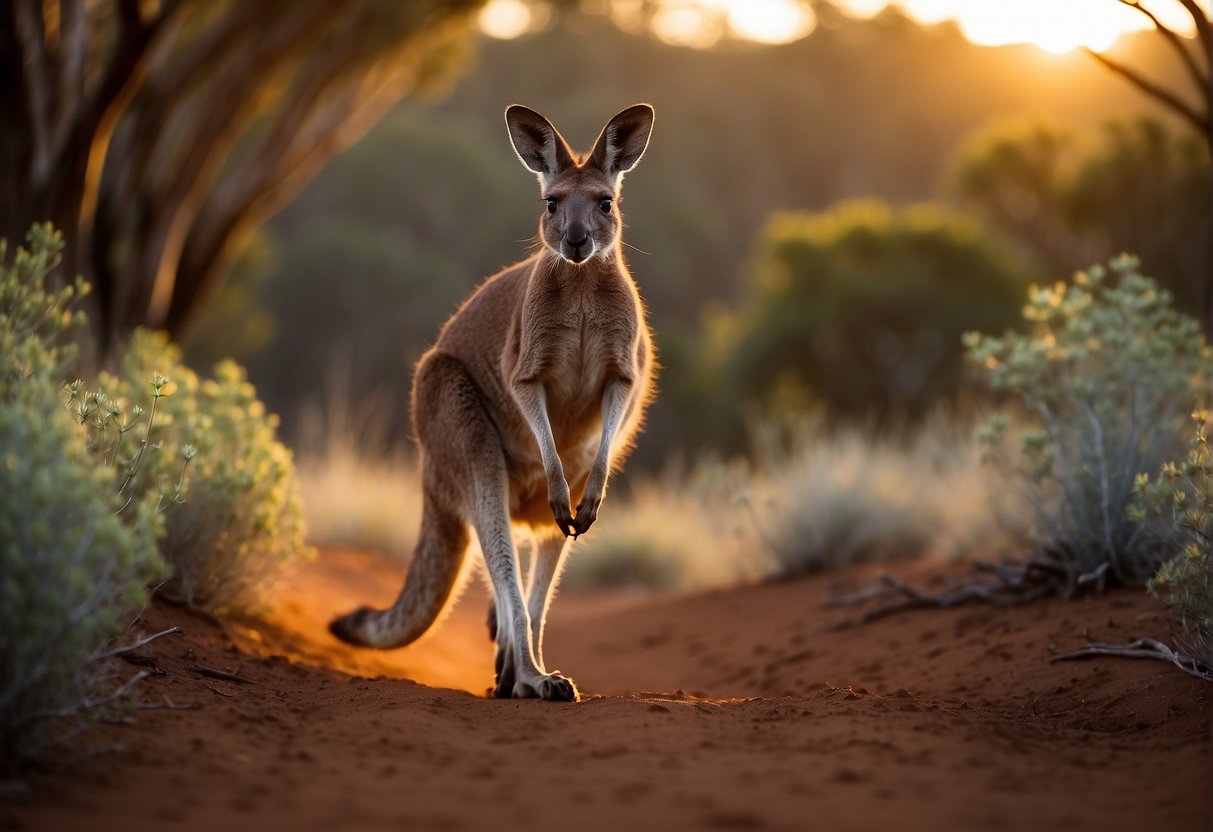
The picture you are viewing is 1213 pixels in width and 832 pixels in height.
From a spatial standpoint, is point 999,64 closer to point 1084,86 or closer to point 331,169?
point 1084,86

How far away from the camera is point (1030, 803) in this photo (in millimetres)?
3242

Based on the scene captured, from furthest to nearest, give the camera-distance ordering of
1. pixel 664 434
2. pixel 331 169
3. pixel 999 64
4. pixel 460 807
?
pixel 999 64, pixel 331 169, pixel 664 434, pixel 460 807

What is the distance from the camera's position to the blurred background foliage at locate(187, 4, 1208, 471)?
82.4 ft

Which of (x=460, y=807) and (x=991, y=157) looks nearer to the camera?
(x=460, y=807)

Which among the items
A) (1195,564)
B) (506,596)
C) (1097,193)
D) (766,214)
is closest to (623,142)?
(506,596)

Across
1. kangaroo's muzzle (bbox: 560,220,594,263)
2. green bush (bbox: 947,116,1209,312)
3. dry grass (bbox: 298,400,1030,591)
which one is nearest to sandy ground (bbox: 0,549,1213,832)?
kangaroo's muzzle (bbox: 560,220,594,263)

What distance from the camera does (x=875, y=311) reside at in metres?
25.0

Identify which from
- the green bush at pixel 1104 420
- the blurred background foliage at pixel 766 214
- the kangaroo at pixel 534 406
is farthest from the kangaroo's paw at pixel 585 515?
the green bush at pixel 1104 420

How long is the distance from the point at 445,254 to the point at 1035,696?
129ft

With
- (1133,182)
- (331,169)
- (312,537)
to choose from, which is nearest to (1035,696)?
(312,537)

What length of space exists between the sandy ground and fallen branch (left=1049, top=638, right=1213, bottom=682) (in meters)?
0.06

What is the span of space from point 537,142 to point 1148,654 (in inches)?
132

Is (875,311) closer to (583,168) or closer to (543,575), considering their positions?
(583,168)

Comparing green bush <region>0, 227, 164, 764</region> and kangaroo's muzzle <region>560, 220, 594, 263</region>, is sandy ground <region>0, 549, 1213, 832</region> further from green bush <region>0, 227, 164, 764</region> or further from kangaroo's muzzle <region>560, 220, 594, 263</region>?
kangaroo's muzzle <region>560, 220, 594, 263</region>
